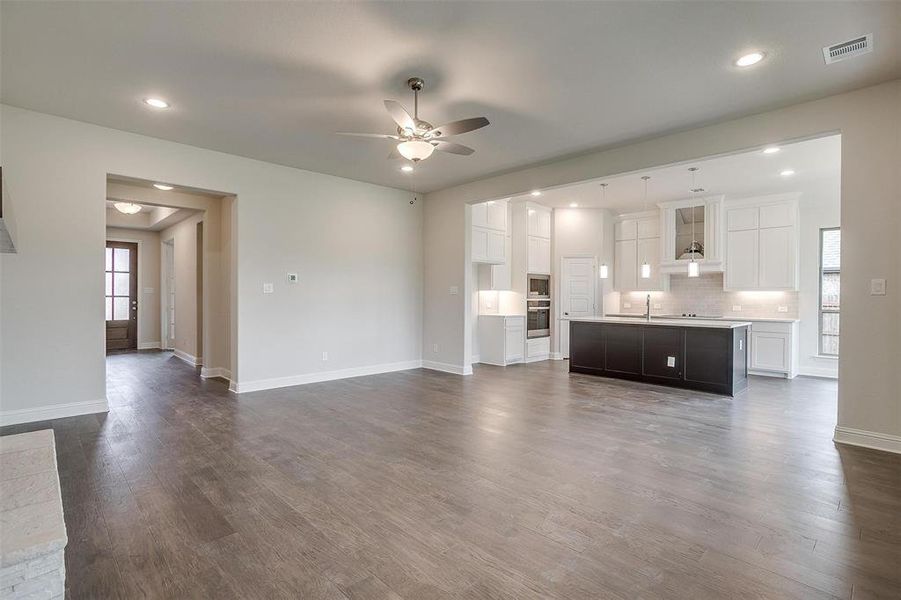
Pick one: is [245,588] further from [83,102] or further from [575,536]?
[83,102]

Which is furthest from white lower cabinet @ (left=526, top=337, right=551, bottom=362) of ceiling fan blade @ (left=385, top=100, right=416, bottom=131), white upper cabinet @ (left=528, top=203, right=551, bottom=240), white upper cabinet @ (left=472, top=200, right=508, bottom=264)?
ceiling fan blade @ (left=385, top=100, right=416, bottom=131)

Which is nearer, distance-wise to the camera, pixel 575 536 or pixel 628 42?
pixel 575 536

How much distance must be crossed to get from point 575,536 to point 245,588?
1.58 metres

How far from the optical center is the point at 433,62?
3.27m

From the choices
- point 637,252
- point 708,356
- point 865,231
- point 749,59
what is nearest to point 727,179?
point 637,252

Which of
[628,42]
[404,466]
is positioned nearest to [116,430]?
[404,466]

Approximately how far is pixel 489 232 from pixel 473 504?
566 cm

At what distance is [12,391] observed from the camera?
13.6ft

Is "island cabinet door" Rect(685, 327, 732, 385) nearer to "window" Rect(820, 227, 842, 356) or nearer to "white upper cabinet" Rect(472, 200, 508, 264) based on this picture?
"window" Rect(820, 227, 842, 356)

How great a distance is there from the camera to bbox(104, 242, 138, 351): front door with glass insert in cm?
957

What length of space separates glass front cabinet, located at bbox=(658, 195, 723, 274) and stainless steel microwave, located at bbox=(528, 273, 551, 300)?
209cm

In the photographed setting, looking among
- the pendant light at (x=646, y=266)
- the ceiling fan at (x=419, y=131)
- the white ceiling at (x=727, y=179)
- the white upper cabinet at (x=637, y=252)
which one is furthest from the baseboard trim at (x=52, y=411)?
the white upper cabinet at (x=637, y=252)

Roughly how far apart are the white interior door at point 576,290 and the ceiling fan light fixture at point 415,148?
574cm

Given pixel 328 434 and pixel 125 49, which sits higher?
pixel 125 49
